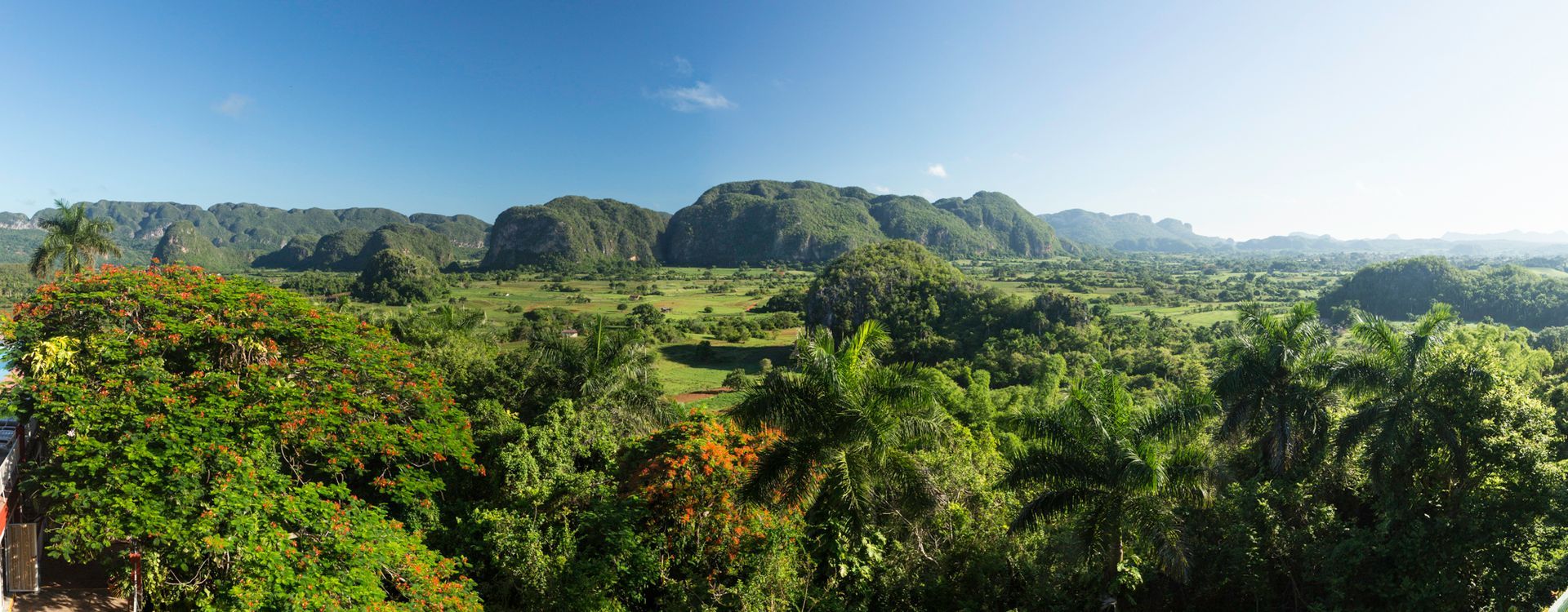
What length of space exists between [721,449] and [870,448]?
10.4 feet

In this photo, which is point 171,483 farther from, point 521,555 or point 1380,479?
point 1380,479

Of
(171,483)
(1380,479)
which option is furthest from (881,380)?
(171,483)

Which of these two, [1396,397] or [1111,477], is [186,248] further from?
[1396,397]

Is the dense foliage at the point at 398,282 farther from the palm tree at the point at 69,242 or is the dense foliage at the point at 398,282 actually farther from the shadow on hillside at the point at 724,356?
the palm tree at the point at 69,242

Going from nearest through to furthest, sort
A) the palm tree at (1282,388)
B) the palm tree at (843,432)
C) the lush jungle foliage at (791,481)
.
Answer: the lush jungle foliage at (791,481) → the palm tree at (843,432) → the palm tree at (1282,388)

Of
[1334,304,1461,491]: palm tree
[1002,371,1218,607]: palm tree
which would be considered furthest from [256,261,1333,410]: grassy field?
[1334,304,1461,491]: palm tree

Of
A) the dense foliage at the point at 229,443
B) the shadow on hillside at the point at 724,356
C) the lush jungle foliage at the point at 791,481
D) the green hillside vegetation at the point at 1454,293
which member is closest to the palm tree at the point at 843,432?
the lush jungle foliage at the point at 791,481

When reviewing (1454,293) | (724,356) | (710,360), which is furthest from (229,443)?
(1454,293)

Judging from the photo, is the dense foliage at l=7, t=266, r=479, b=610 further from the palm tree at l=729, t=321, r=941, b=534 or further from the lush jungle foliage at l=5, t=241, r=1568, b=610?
the palm tree at l=729, t=321, r=941, b=534

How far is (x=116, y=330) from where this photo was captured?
36.1 ft

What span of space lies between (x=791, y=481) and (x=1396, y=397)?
35.9 ft

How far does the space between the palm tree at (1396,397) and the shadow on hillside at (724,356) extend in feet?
136

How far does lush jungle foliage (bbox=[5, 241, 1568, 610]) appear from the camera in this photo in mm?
8586

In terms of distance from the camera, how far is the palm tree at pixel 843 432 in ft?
33.3
